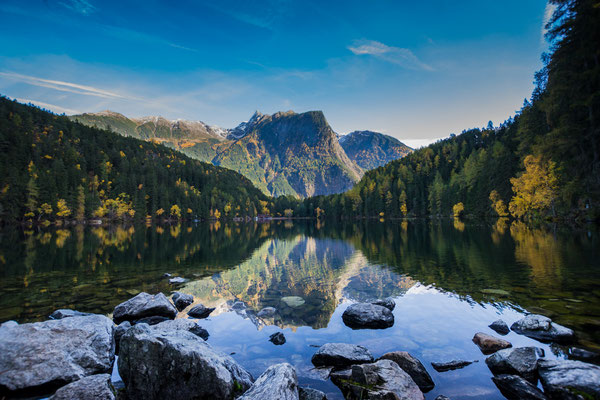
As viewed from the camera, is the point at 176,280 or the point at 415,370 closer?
the point at 415,370

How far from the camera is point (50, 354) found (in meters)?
7.28

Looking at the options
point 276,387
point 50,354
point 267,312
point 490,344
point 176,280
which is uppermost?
point 276,387

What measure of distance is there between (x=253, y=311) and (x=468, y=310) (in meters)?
10.3

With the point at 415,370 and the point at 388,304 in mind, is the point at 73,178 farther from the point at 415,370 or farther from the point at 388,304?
the point at 415,370

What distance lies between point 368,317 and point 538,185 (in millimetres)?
57620

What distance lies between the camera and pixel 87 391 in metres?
5.98

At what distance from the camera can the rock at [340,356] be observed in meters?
8.27

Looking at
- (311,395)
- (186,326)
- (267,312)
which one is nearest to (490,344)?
(311,395)

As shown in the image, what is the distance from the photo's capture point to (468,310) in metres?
12.5

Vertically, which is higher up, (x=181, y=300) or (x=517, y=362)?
(x=517, y=362)

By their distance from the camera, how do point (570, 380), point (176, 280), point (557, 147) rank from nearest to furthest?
point (570, 380), point (176, 280), point (557, 147)

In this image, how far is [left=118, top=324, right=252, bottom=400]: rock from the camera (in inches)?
234

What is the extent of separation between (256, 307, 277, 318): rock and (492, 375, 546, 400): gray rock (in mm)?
9232

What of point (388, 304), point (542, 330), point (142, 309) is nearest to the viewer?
point (542, 330)
